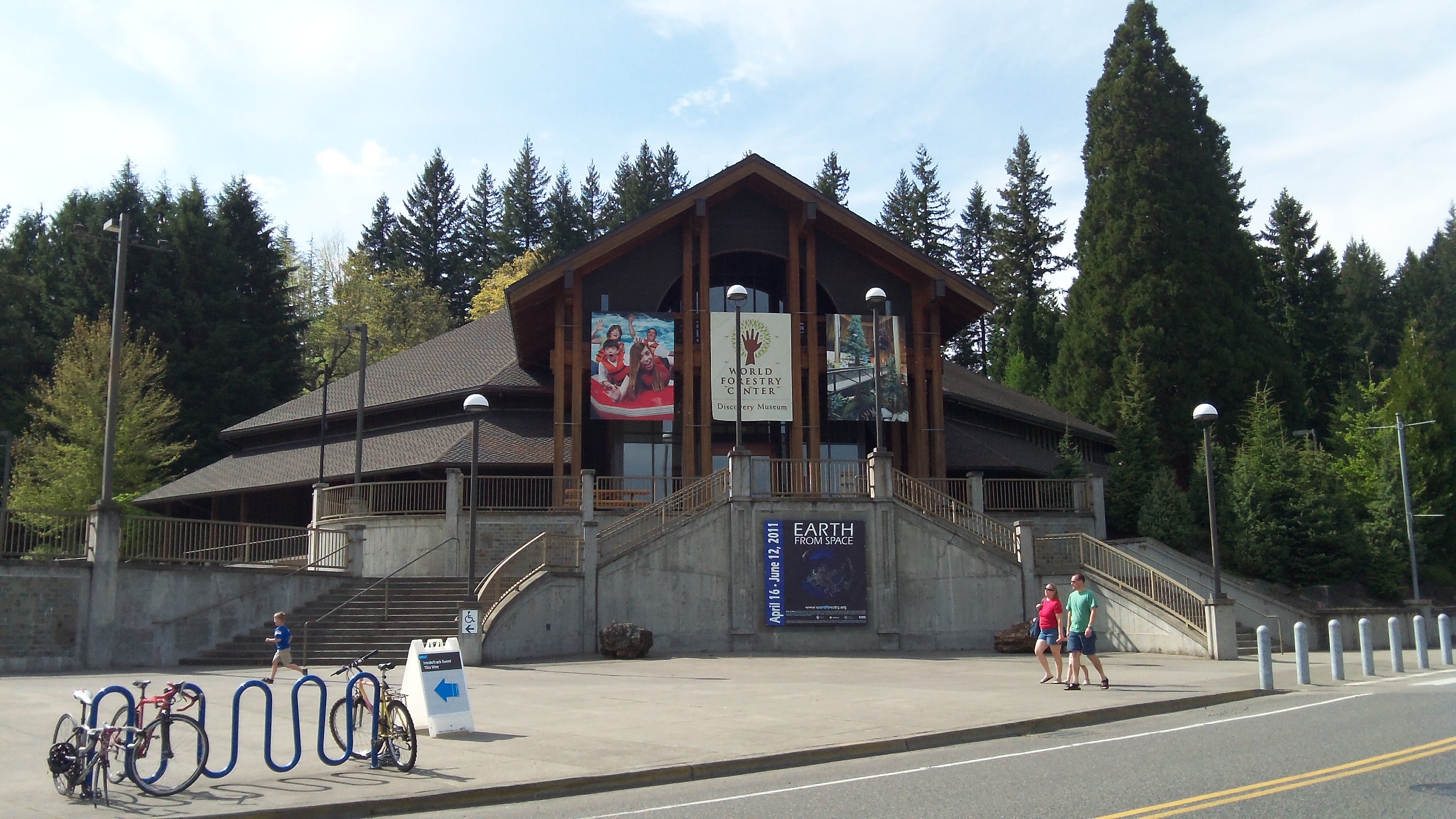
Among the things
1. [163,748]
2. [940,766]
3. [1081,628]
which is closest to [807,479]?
[1081,628]

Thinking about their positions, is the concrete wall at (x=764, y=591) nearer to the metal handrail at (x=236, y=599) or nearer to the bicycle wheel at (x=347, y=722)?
the metal handrail at (x=236, y=599)

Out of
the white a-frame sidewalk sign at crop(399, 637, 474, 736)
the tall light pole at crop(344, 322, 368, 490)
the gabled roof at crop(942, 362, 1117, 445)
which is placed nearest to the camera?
the white a-frame sidewalk sign at crop(399, 637, 474, 736)

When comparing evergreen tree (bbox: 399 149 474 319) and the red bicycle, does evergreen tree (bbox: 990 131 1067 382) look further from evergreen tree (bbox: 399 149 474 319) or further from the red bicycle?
the red bicycle

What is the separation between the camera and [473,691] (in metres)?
17.9

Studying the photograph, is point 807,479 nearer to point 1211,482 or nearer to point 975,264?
point 1211,482

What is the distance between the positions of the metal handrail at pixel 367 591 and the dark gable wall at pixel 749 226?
11409 mm

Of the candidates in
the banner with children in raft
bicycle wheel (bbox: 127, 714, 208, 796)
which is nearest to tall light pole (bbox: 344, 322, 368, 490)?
the banner with children in raft

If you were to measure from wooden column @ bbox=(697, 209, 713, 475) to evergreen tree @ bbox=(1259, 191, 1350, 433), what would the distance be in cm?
3935

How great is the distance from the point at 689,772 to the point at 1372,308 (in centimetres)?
8459

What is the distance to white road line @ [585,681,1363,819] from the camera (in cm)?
951

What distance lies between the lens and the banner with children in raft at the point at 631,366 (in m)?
30.8

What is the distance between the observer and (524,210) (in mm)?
84812

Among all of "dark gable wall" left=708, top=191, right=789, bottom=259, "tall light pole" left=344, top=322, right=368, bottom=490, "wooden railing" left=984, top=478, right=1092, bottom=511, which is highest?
"dark gable wall" left=708, top=191, right=789, bottom=259

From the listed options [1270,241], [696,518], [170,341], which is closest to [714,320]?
[696,518]
